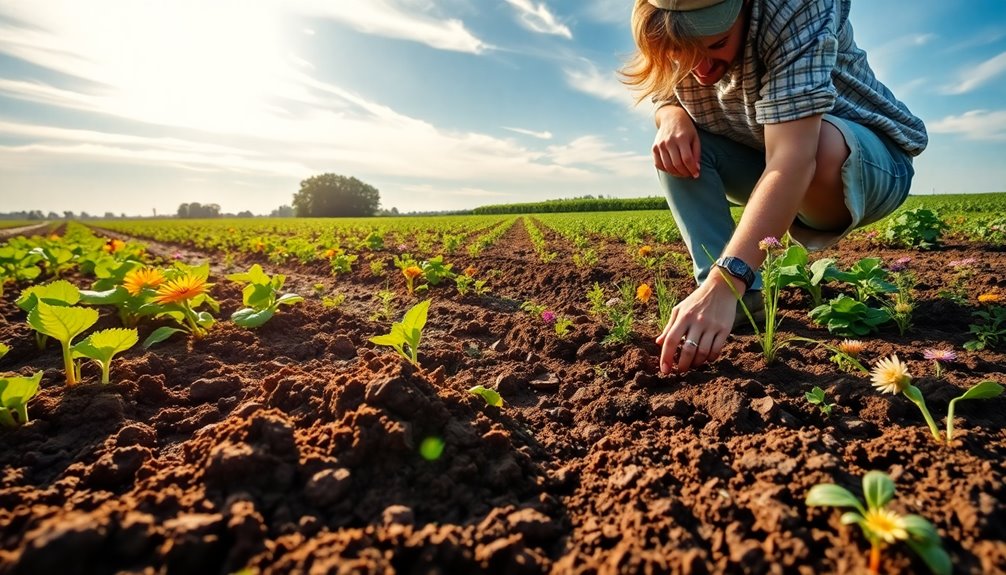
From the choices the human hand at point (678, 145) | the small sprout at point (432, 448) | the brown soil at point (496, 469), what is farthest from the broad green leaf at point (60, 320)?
the human hand at point (678, 145)

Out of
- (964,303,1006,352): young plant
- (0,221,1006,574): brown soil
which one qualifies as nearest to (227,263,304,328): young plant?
(0,221,1006,574): brown soil

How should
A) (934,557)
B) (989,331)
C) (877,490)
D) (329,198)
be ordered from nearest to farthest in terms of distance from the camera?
(934,557) < (877,490) < (989,331) < (329,198)

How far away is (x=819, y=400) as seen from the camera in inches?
61.5

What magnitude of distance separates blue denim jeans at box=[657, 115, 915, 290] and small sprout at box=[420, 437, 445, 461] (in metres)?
1.96

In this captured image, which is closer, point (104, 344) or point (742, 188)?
point (104, 344)

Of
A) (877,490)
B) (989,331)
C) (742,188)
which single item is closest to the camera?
(877,490)

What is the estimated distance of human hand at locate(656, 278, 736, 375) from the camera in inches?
68.1

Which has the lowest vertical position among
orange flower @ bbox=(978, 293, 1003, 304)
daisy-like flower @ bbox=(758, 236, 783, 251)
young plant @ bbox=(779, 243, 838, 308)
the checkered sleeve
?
orange flower @ bbox=(978, 293, 1003, 304)

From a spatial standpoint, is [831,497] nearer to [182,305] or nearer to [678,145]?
[678,145]

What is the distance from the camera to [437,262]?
14.4 ft

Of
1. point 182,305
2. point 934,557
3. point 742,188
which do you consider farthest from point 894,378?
point 182,305

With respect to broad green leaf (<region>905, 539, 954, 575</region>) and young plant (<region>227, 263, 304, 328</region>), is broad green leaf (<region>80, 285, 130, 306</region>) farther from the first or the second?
broad green leaf (<region>905, 539, 954, 575</region>)

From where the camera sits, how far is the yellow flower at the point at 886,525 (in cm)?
86

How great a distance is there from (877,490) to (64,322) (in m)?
2.65
